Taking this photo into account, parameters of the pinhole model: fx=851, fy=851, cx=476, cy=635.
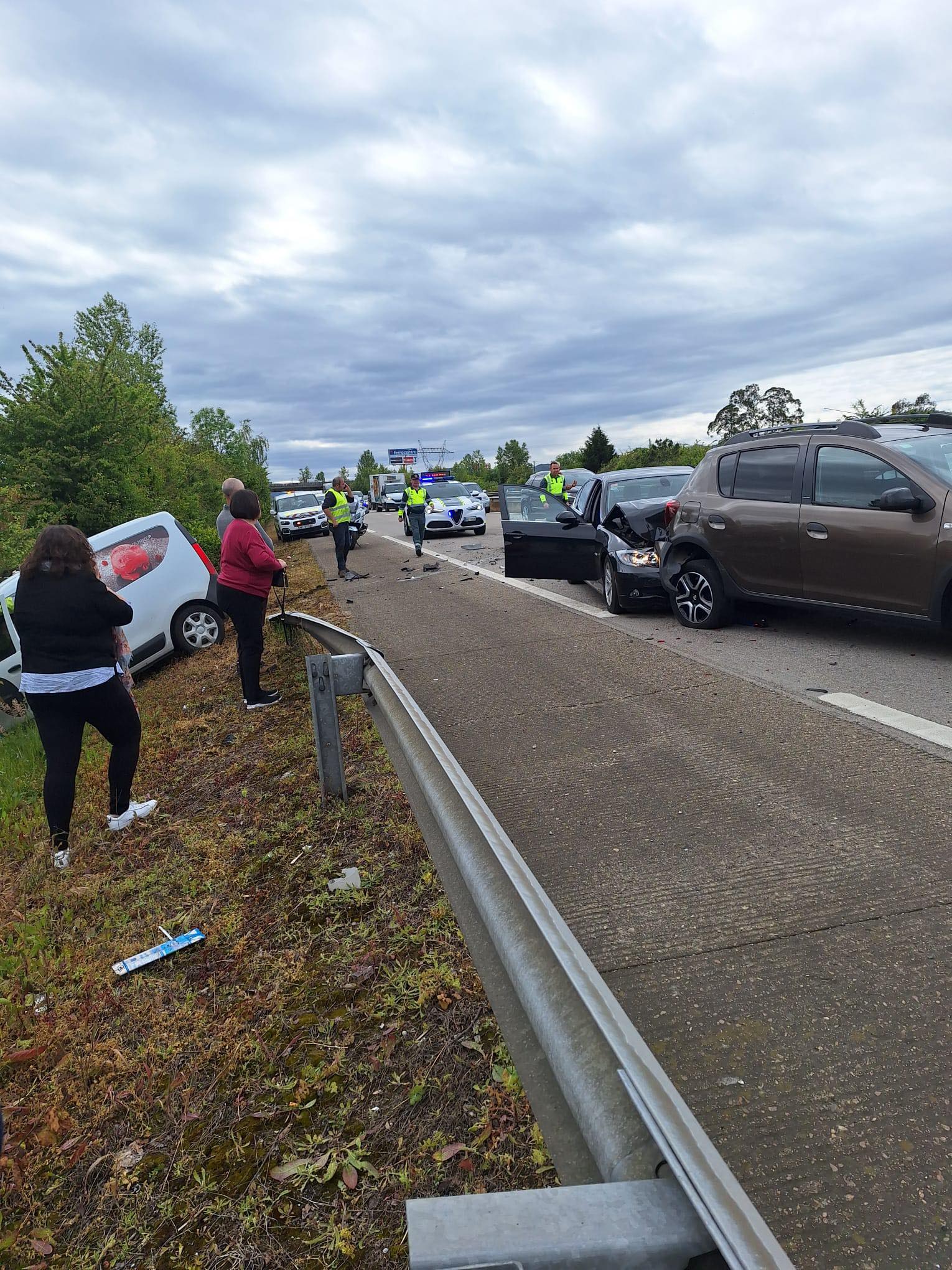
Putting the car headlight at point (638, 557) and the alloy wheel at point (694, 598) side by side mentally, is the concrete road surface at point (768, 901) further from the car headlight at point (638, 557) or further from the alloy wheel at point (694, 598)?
the car headlight at point (638, 557)

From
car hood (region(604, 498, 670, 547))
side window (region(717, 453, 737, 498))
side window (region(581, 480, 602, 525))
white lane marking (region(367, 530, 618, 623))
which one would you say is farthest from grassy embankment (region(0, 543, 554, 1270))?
side window (region(581, 480, 602, 525))

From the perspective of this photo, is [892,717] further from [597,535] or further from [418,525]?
[418,525]

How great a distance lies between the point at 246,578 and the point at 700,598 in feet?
15.2

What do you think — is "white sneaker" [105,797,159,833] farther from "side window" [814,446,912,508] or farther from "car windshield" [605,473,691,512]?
"car windshield" [605,473,691,512]

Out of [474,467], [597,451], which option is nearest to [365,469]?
[474,467]

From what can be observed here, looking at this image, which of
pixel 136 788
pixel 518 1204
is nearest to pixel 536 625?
pixel 136 788

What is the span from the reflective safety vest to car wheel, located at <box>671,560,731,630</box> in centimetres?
967

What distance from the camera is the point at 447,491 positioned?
86.7 ft

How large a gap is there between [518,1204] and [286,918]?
109 inches

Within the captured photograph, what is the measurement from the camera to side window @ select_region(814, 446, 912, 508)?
694cm

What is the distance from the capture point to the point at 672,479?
38.2 feet

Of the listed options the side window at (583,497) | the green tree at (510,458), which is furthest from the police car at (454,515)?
the green tree at (510,458)

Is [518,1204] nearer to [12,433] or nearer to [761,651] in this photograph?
[761,651]

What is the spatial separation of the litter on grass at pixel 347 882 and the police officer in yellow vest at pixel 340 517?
13434 millimetres
